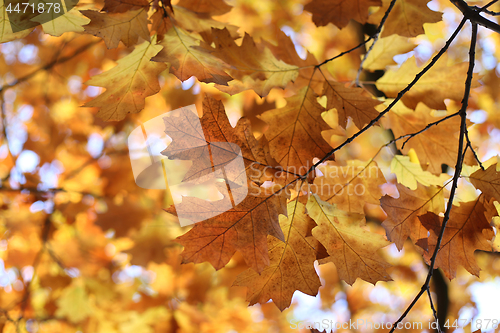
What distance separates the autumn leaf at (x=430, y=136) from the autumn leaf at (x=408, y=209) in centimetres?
19

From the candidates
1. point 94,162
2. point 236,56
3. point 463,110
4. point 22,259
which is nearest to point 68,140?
Answer: point 94,162

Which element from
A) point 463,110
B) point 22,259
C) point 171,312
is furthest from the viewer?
point 22,259

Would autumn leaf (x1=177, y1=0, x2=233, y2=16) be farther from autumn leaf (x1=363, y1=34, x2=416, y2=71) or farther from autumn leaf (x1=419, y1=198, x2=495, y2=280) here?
autumn leaf (x1=419, y1=198, x2=495, y2=280)

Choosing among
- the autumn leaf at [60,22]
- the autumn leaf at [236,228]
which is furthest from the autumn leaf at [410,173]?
the autumn leaf at [60,22]

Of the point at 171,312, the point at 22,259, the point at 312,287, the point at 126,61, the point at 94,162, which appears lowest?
the point at 22,259

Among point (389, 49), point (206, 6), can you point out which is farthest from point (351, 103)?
point (206, 6)

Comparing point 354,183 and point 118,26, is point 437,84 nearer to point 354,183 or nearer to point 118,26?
point 354,183

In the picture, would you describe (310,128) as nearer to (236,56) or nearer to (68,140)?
(236,56)

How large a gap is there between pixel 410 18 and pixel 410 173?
548 millimetres

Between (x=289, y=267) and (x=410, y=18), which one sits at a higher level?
(x=410, y=18)

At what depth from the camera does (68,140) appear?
3146 millimetres

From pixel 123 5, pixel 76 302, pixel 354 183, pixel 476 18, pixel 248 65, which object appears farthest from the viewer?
pixel 76 302

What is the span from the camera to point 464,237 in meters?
0.84

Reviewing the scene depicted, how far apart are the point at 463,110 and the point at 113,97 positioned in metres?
0.90
